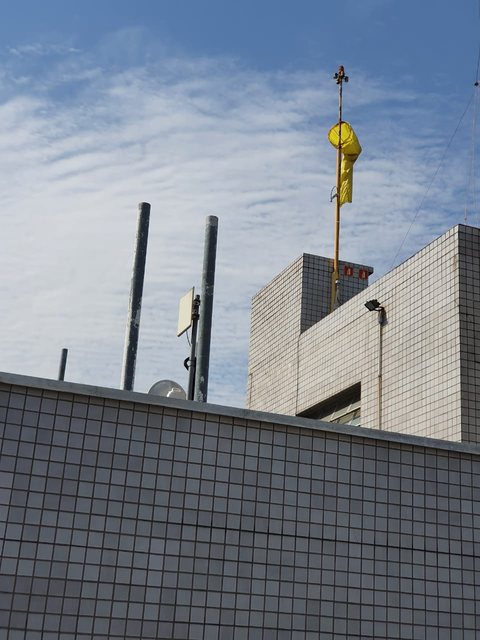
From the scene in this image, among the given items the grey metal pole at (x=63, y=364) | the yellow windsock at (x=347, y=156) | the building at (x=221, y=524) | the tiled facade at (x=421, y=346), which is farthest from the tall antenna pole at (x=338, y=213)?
the grey metal pole at (x=63, y=364)

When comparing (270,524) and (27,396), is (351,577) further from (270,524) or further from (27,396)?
→ (27,396)

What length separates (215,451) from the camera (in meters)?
7.43

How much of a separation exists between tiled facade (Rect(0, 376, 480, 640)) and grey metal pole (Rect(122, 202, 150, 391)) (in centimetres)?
1003

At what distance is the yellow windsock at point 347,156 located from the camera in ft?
64.8

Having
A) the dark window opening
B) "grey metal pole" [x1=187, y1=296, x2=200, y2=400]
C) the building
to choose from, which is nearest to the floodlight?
the dark window opening

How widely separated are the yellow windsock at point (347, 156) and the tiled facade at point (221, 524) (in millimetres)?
12406

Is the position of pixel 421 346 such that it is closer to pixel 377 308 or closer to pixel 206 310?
pixel 377 308

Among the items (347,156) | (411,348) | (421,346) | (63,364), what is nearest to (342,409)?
(411,348)

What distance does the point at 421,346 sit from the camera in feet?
43.7

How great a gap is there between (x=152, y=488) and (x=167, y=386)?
9.37 feet

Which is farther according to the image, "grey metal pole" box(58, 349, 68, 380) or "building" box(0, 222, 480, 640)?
"grey metal pole" box(58, 349, 68, 380)

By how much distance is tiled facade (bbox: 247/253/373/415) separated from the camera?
18.3 metres

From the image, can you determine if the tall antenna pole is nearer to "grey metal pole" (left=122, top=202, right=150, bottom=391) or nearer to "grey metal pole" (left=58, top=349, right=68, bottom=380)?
"grey metal pole" (left=122, top=202, right=150, bottom=391)

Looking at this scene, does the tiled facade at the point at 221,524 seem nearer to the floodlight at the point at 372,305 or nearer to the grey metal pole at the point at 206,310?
the floodlight at the point at 372,305
